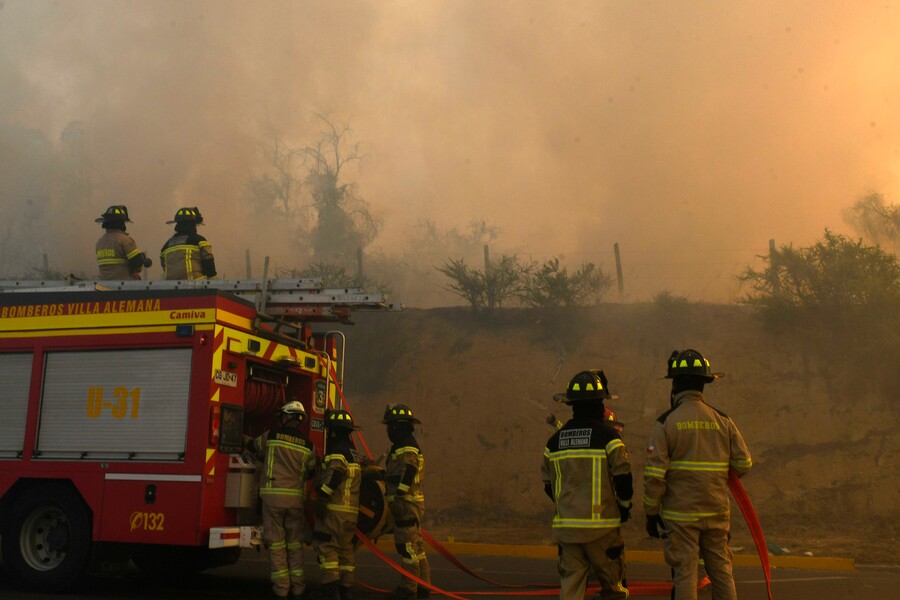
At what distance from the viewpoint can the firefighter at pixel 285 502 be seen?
7441 millimetres

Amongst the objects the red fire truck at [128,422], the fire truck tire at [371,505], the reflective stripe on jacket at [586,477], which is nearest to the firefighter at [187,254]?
the red fire truck at [128,422]

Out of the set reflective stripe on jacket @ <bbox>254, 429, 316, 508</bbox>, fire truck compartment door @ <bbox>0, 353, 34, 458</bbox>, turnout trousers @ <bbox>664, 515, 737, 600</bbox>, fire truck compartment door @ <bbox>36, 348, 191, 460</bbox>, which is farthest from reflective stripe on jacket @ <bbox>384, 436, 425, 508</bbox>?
fire truck compartment door @ <bbox>0, 353, 34, 458</bbox>

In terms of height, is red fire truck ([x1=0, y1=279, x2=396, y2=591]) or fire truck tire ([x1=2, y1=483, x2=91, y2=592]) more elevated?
red fire truck ([x1=0, y1=279, x2=396, y2=591])

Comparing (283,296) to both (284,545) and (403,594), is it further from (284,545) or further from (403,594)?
(403,594)

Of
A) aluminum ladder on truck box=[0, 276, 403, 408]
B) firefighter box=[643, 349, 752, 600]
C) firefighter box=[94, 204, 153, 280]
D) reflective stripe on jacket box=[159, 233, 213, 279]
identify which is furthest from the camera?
firefighter box=[94, 204, 153, 280]

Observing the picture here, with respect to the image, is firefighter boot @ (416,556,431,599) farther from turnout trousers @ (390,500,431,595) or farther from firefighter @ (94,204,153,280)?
firefighter @ (94,204,153,280)

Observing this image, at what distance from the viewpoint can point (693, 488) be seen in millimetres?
5398

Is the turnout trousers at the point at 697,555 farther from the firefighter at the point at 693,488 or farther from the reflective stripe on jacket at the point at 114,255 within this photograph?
the reflective stripe on jacket at the point at 114,255

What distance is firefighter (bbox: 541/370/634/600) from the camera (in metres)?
5.20

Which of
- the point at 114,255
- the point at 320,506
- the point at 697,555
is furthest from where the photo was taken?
the point at 114,255

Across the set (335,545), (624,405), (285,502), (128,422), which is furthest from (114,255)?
(624,405)

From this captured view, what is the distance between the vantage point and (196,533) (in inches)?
275

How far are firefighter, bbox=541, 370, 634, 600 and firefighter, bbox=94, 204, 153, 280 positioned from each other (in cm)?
619

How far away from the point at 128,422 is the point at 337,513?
6.63 ft
